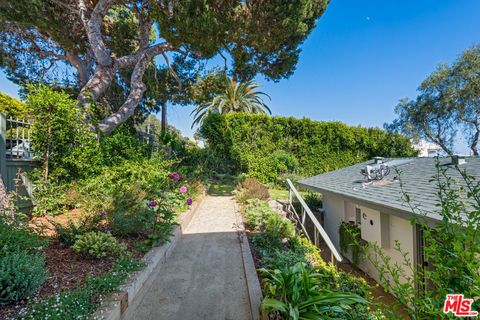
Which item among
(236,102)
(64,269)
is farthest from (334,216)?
(236,102)

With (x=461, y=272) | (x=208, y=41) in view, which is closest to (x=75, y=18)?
(x=208, y=41)

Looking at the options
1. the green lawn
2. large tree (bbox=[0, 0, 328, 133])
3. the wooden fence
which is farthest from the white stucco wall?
the wooden fence

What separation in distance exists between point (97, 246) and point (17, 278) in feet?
3.27

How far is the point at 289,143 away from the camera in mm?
13133

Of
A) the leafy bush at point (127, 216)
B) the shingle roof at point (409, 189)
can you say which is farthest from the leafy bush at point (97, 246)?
the shingle roof at point (409, 189)

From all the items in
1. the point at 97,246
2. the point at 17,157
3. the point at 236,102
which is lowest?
the point at 97,246

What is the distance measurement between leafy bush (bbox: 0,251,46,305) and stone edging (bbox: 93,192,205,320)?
69 cm

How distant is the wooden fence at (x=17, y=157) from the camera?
4488 mm

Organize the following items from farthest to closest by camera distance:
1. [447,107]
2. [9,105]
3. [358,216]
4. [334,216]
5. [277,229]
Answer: [447,107]
[9,105]
[334,216]
[358,216]
[277,229]

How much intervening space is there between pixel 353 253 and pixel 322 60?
29.6 feet

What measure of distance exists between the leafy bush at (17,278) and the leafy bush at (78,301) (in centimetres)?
16

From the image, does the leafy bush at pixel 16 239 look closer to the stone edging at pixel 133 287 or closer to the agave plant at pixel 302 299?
the stone edging at pixel 133 287

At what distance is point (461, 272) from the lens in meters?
1.16

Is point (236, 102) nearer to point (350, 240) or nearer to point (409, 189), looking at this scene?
point (350, 240)
